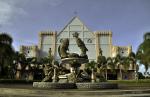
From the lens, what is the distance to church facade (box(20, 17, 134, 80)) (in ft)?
316

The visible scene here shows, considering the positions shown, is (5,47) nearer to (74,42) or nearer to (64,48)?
(64,48)

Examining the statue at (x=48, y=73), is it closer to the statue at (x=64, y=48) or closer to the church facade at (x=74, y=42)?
the statue at (x=64, y=48)

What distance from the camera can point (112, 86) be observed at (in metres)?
22.0

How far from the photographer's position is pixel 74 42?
97062 millimetres

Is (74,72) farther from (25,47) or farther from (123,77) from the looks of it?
(25,47)

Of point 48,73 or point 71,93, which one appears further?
point 48,73

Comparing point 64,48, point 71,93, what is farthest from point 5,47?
point 71,93

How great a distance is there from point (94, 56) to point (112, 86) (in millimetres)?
74201

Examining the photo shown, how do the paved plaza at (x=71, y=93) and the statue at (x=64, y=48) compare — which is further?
the statue at (x=64, y=48)

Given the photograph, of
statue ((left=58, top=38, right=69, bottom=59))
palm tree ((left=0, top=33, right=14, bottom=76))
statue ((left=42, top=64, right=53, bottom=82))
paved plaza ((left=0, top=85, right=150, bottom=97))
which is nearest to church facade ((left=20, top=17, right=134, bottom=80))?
palm tree ((left=0, top=33, right=14, bottom=76))

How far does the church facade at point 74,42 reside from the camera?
9644cm

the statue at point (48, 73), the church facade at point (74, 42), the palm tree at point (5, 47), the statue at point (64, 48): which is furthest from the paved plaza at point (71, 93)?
the church facade at point (74, 42)

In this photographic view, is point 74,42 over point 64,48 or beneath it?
over

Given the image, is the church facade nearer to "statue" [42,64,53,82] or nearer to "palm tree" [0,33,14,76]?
"palm tree" [0,33,14,76]
